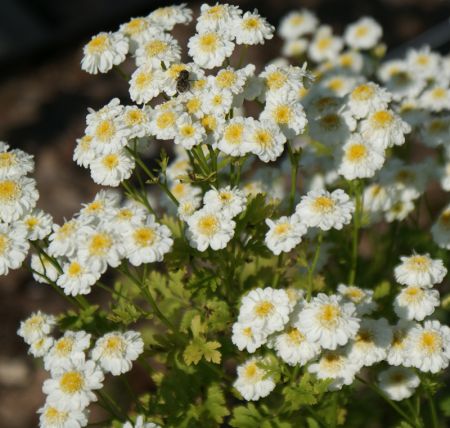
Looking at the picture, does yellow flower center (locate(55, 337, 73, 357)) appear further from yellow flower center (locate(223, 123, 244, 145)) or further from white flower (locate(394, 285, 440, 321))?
white flower (locate(394, 285, 440, 321))

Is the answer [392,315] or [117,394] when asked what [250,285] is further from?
[117,394]

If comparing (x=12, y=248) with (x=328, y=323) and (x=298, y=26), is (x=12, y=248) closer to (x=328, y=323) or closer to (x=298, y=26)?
(x=328, y=323)

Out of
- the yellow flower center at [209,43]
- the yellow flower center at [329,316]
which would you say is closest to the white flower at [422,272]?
the yellow flower center at [329,316]

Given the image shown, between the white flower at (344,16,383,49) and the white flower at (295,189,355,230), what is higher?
the white flower at (344,16,383,49)

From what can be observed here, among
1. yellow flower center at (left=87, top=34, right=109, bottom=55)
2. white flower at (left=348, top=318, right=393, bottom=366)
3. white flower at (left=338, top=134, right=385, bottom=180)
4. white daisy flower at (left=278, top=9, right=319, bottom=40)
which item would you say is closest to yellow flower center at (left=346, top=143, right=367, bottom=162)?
white flower at (left=338, top=134, right=385, bottom=180)

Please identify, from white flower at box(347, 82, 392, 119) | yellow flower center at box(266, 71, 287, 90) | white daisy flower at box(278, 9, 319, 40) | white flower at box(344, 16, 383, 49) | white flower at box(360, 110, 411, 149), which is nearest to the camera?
yellow flower center at box(266, 71, 287, 90)

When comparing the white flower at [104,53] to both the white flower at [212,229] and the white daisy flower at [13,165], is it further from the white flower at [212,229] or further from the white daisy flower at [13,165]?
the white flower at [212,229]
